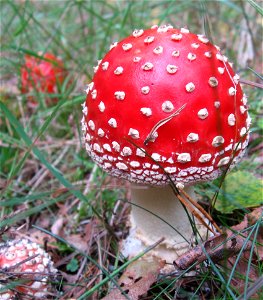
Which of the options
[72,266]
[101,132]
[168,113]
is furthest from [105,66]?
[72,266]

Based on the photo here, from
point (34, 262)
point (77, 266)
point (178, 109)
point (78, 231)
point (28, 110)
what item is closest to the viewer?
point (178, 109)

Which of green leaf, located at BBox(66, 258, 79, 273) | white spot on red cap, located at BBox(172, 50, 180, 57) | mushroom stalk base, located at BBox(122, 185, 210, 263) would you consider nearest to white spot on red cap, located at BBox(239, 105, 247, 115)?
white spot on red cap, located at BBox(172, 50, 180, 57)

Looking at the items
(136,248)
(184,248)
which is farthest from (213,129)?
(136,248)

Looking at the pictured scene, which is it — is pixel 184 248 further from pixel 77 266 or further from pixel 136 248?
pixel 77 266

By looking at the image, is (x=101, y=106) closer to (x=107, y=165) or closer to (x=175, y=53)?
(x=107, y=165)

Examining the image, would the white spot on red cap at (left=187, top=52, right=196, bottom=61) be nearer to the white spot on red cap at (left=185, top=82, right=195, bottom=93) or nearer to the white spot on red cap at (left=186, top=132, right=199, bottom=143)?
the white spot on red cap at (left=185, top=82, right=195, bottom=93)

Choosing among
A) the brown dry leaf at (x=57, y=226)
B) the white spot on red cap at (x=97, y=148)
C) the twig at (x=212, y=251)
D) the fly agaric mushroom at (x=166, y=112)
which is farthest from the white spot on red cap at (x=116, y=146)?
the brown dry leaf at (x=57, y=226)

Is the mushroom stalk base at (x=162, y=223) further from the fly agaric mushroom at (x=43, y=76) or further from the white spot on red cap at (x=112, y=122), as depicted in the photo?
the fly agaric mushroom at (x=43, y=76)
